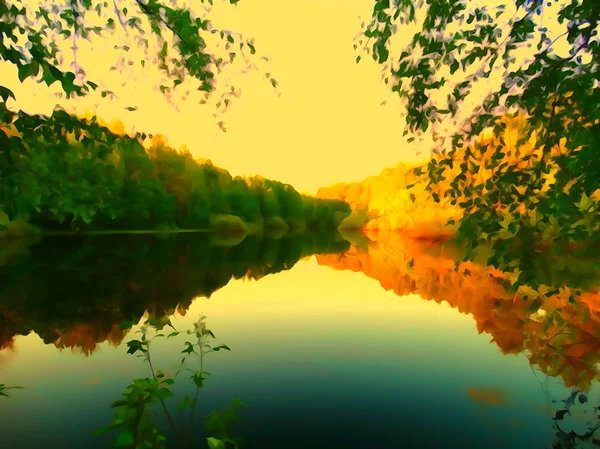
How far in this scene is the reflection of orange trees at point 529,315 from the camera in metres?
10.5

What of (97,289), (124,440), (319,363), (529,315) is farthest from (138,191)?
(124,440)

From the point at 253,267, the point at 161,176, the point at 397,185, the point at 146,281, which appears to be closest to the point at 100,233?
the point at 161,176

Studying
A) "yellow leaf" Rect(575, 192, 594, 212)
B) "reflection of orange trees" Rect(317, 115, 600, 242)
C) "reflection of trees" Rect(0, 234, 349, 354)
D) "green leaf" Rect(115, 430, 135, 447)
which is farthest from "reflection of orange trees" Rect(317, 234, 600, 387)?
"reflection of trees" Rect(0, 234, 349, 354)

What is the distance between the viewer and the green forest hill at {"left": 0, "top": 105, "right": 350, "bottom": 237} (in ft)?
13.9

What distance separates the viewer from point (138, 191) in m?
59.4

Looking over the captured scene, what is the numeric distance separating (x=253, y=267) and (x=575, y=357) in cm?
2719

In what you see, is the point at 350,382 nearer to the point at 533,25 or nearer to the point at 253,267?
the point at 533,25

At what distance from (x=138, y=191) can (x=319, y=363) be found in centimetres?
5476

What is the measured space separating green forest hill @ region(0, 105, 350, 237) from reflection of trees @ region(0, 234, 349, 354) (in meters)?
2.12

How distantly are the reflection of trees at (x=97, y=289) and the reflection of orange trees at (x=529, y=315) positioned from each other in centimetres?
1049

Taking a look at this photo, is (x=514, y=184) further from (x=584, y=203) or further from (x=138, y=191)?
(x=138, y=191)

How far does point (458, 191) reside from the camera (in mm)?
5082

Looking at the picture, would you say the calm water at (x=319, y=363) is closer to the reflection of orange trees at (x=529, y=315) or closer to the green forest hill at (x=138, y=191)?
Answer: the reflection of orange trees at (x=529, y=315)

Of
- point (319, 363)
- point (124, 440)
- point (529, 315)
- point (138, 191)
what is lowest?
point (124, 440)
